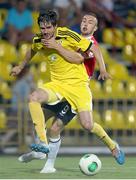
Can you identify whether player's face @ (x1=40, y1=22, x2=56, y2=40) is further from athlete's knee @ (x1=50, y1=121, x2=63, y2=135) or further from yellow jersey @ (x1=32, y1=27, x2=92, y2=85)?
athlete's knee @ (x1=50, y1=121, x2=63, y2=135)

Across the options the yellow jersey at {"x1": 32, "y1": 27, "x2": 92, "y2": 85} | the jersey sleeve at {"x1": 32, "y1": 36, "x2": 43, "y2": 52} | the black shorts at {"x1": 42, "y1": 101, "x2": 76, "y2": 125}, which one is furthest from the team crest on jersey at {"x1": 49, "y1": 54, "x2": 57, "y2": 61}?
the black shorts at {"x1": 42, "y1": 101, "x2": 76, "y2": 125}

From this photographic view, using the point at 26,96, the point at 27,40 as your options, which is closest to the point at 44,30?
the point at 26,96

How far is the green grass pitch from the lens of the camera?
1063cm

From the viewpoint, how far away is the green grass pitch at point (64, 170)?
10633 millimetres

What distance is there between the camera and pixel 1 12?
60.8ft

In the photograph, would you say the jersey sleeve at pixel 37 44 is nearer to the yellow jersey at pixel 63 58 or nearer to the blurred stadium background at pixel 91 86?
the yellow jersey at pixel 63 58

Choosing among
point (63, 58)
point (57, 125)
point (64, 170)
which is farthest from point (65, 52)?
point (64, 170)

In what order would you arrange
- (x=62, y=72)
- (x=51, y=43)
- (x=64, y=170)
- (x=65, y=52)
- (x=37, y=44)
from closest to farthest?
(x=51, y=43) → (x=65, y=52) → (x=37, y=44) → (x=62, y=72) → (x=64, y=170)

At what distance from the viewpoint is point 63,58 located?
1104 centimetres

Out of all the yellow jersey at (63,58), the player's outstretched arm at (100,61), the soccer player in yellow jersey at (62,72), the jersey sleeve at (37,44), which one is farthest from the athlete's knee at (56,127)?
the jersey sleeve at (37,44)

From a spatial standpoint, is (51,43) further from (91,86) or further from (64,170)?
(91,86)

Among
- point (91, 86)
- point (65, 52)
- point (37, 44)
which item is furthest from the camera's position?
point (91, 86)

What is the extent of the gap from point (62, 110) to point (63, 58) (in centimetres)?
68

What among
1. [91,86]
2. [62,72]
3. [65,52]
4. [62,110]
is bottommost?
[91,86]
